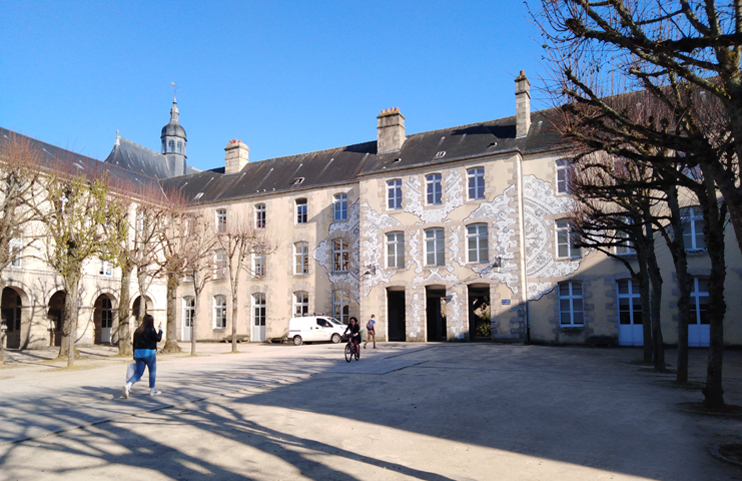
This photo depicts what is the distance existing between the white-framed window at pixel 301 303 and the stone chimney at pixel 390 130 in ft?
27.8

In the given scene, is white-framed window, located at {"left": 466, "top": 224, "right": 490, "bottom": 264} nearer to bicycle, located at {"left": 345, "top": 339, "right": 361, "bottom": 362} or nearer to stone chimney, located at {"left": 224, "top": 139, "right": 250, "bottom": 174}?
bicycle, located at {"left": 345, "top": 339, "right": 361, "bottom": 362}

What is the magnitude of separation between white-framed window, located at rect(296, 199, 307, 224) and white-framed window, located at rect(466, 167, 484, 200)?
9.35m

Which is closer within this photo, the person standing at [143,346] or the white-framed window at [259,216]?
the person standing at [143,346]

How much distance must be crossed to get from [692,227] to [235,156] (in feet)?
83.3

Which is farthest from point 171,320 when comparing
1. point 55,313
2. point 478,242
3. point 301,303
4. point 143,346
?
point 143,346

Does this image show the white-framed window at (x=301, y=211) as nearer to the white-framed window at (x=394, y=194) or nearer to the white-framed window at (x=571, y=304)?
the white-framed window at (x=394, y=194)

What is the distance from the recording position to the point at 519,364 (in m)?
14.5

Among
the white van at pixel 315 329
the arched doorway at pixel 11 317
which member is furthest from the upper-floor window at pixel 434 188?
the arched doorway at pixel 11 317

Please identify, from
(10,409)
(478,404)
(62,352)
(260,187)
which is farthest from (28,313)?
(478,404)

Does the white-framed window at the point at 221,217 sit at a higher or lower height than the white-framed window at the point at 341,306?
higher

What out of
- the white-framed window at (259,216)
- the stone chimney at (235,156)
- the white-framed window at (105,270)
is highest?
the stone chimney at (235,156)

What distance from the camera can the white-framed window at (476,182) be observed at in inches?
957

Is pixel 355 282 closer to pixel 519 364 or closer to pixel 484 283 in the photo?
pixel 484 283

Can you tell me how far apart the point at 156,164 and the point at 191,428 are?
37.9 m
